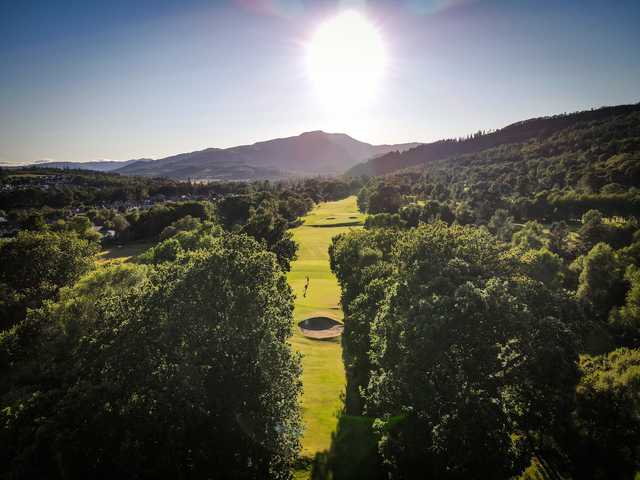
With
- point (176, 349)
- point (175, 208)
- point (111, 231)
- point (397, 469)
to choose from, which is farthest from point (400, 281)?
point (111, 231)

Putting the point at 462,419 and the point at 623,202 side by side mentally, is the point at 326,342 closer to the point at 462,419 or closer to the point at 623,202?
the point at 462,419

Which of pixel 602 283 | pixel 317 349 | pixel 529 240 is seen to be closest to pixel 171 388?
pixel 317 349

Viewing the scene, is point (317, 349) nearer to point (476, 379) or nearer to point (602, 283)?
point (476, 379)

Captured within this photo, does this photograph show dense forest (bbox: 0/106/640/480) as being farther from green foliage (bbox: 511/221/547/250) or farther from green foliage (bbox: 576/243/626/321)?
green foliage (bbox: 511/221/547/250)

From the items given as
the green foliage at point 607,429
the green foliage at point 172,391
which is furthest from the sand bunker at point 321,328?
the green foliage at point 607,429

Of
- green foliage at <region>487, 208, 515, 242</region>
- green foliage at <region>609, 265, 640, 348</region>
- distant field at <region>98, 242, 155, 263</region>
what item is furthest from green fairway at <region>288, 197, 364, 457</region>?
green foliage at <region>487, 208, 515, 242</region>

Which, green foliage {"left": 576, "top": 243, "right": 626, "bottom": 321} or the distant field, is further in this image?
the distant field
